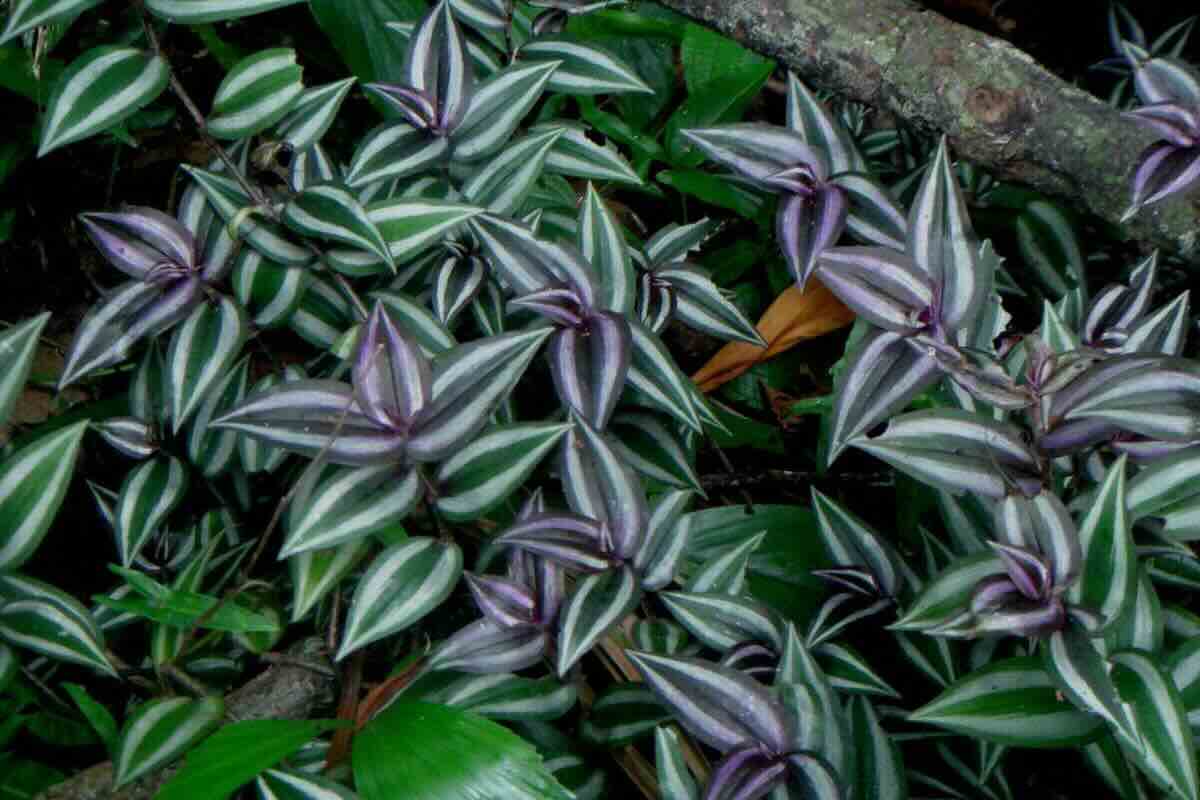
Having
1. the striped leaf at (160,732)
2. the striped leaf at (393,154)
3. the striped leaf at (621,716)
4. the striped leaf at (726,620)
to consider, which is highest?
the striped leaf at (393,154)

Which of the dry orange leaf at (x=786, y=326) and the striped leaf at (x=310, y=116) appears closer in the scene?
the striped leaf at (x=310, y=116)

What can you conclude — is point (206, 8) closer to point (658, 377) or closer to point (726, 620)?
point (658, 377)

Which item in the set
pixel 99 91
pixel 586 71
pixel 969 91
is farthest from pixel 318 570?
pixel 969 91

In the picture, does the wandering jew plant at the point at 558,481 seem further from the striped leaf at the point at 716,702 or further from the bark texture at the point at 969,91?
the bark texture at the point at 969,91

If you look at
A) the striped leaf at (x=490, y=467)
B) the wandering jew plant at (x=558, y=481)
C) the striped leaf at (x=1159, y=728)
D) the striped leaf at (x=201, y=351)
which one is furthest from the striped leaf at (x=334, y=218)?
the striped leaf at (x=1159, y=728)

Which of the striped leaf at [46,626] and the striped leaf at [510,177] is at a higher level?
the striped leaf at [510,177]

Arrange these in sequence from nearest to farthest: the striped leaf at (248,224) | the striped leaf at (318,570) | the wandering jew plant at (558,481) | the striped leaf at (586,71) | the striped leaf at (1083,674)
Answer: the striped leaf at (1083,674) < the wandering jew plant at (558,481) < the striped leaf at (318,570) < the striped leaf at (248,224) < the striped leaf at (586,71)

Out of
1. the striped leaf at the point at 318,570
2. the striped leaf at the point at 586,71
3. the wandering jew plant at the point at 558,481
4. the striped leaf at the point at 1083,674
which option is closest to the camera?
the striped leaf at the point at 1083,674
